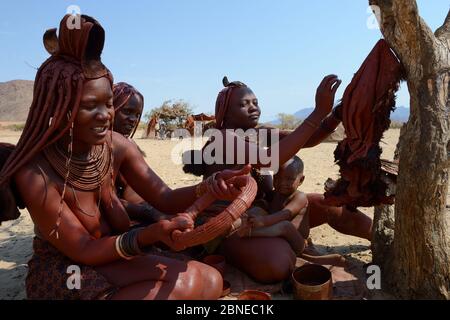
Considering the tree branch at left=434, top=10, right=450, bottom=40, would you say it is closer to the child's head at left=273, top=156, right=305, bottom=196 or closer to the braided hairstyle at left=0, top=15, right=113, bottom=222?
the child's head at left=273, top=156, right=305, bottom=196

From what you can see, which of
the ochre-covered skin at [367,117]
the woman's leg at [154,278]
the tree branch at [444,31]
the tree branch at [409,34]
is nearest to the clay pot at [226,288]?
the woman's leg at [154,278]

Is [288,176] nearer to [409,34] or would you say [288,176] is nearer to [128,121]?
[409,34]

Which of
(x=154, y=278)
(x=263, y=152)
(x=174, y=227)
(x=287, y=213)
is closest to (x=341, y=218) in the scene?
(x=287, y=213)

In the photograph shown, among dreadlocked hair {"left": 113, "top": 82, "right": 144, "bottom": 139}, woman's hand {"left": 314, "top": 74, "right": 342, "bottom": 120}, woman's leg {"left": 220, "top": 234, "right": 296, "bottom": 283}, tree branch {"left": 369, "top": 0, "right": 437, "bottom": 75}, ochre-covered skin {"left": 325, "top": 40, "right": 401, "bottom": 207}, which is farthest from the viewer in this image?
dreadlocked hair {"left": 113, "top": 82, "right": 144, "bottom": 139}

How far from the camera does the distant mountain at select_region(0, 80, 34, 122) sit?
6178cm

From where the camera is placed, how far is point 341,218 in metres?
3.82

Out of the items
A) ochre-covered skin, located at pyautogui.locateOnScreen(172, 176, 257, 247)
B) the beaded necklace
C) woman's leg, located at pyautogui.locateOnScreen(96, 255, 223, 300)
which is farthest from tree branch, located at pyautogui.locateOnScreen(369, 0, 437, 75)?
the beaded necklace

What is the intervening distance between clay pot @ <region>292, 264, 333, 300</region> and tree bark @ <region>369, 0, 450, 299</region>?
1.72 feet

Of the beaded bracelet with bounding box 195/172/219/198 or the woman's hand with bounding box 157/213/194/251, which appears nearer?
the woman's hand with bounding box 157/213/194/251

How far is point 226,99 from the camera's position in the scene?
3.45 metres

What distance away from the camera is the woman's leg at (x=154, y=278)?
215cm

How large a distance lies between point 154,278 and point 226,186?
2.14 ft
